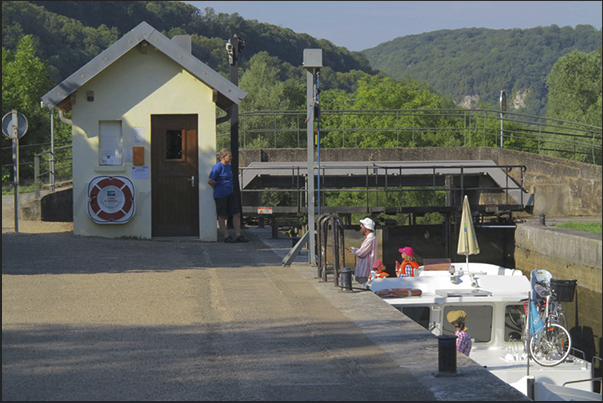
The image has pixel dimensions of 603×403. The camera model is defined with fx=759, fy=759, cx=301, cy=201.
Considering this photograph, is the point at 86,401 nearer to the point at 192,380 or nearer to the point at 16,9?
the point at 192,380

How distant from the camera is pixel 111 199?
15.8m

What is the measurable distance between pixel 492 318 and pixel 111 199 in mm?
7983

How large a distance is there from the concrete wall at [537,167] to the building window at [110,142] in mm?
15398

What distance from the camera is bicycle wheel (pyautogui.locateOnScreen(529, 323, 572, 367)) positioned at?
40.7 ft

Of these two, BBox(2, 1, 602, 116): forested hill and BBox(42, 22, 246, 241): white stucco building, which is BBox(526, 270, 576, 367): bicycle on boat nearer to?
BBox(42, 22, 246, 241): white stucco building

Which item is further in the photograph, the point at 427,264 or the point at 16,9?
the point at 16,9

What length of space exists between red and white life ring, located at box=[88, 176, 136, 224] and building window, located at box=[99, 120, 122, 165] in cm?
41

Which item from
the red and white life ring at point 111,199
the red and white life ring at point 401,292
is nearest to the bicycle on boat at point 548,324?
the red and white life ring at point 401,292

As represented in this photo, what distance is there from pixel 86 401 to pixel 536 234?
65.0 feet

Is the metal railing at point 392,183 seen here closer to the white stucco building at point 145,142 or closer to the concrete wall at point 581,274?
the concrete wall at point 581,274

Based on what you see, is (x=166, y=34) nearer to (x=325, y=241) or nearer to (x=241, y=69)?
(x=241, y=69)

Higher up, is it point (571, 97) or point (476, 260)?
point (571, 97)

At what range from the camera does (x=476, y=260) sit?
2595cm

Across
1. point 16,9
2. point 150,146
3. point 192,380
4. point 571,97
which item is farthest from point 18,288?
point 16,9
